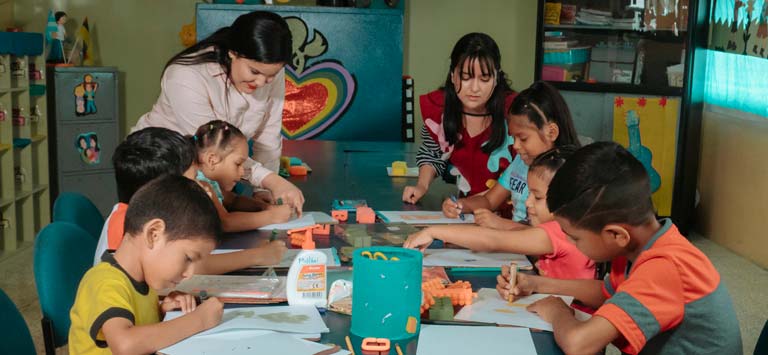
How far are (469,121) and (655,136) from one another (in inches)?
108

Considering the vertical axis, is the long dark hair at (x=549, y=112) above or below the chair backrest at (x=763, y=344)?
above

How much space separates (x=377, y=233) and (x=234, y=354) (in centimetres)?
96

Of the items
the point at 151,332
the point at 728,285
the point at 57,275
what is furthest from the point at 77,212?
the point at 728,285

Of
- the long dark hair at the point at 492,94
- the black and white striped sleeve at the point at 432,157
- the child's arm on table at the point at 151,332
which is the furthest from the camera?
the black and white striped sleeve at the point at 432,157

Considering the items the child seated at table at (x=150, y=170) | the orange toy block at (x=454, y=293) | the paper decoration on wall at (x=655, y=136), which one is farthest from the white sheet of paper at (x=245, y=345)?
the paper decoration on wall at (x=655, y=136)

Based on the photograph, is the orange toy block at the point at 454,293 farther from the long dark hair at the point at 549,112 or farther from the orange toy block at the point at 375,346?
the long dark hair at the point at 549,112

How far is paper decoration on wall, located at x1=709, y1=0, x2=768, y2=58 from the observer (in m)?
4.77

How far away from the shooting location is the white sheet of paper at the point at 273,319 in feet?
5.17

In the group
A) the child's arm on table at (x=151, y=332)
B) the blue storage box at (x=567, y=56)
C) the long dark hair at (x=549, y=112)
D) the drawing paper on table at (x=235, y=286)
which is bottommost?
the drawing paper on table at (x=235, y=286)

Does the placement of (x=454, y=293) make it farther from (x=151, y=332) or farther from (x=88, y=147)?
(x=88, y=147)

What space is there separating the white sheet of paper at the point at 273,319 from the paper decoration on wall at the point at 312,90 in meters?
3.77

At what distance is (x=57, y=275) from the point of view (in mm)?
1949

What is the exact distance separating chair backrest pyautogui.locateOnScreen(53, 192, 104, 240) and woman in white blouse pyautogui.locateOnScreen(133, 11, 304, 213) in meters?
0.32

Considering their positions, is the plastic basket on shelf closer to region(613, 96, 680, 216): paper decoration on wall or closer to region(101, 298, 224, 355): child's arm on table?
region(613, 96, 680, 216): paper decoration on wall
